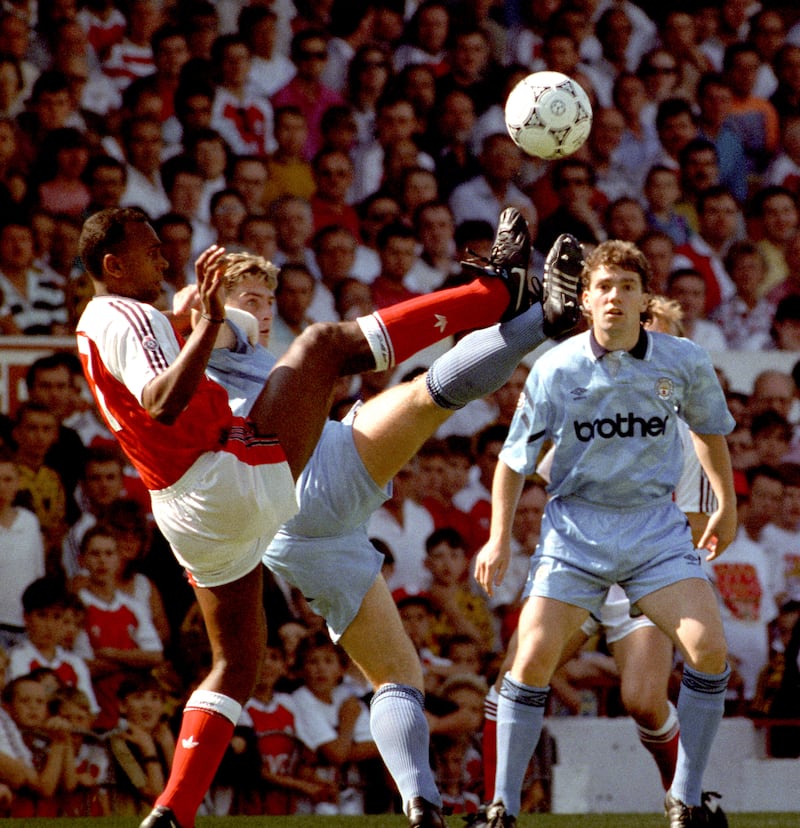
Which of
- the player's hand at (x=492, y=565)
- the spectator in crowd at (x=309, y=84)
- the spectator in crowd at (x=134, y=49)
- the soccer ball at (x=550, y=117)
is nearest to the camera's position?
the player's hand at (x=492, y=565)

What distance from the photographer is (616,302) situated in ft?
16.9

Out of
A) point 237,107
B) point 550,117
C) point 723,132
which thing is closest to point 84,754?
point 550,117

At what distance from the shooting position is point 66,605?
274 inches

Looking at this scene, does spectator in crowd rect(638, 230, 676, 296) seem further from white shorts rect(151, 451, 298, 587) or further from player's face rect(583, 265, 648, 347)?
white shorts rect(151, 451, 298, 587)

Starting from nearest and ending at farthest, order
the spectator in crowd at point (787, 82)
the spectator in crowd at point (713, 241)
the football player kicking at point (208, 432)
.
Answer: the football player kicking at point (208, 432) → the spectator in crowd at point (713, 241) → the spectator in crowd at point (787, 82)

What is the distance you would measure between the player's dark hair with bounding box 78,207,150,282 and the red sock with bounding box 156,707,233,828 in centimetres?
139

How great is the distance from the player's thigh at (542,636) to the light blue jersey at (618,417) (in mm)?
443

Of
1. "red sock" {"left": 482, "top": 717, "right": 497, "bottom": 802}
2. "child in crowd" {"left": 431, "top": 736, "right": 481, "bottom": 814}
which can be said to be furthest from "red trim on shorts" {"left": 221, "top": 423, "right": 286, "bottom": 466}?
"child in crowd" {"left": 431, "top": 736, "right": 481, "bottom": 814}

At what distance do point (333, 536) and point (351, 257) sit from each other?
4.26 m

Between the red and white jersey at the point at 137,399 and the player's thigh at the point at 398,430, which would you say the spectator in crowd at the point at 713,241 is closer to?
the player's thigh at the point at 398,430

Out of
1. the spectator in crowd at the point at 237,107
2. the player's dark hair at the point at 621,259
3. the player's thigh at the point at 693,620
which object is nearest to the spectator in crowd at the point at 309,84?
the spectator in crowd at the point at 237,107

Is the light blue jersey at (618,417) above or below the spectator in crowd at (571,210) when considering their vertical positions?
below

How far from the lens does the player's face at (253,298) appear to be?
5219 mm

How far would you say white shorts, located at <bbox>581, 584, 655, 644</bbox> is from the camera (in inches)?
235
